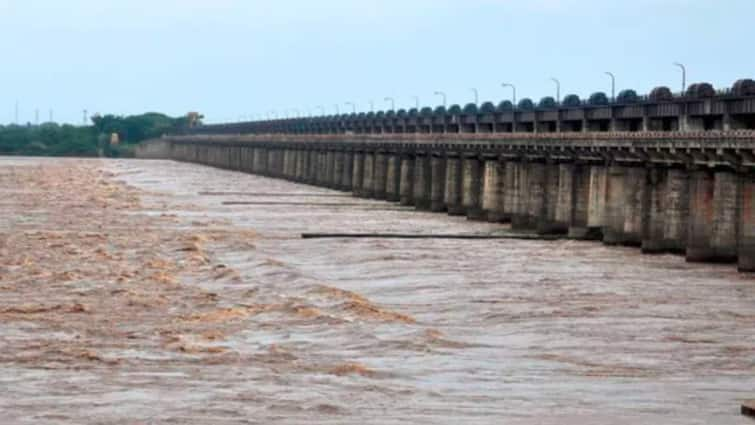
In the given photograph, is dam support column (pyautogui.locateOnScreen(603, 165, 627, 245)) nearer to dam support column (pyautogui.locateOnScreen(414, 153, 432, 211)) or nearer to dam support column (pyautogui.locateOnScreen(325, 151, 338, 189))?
dam support column (pyautogui.locateOnScreen(414, 153, 432, 211))

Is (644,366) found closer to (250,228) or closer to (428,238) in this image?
(428,238)

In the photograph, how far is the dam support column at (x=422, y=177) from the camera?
12581cm

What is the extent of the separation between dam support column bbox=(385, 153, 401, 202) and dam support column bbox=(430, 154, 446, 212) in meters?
11.8

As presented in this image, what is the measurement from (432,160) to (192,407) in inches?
3718

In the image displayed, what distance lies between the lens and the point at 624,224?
7956cm

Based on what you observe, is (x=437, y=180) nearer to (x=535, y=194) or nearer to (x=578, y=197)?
(x=535, y=194)

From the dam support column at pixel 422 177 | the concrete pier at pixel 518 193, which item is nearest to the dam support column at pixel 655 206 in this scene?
the concrete pier at pixel 518 193

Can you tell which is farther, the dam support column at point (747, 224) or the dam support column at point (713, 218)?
the dam support column at point (713, 218)

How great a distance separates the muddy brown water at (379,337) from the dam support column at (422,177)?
164 feet

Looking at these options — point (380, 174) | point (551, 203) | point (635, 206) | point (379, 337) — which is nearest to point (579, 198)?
point (551, 203)

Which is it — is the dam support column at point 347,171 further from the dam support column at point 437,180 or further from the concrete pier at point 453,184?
the concrete pier at point 453,184

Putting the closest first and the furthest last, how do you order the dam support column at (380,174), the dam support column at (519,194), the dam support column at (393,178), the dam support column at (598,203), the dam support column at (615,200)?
the dam support column at (615,200)
the dam support column at (598,203)
the dam support column at (519,194)
the dam support column at (393,178)
the dam support column at (380,174)

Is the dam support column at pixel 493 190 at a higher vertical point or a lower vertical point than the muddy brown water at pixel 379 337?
higher

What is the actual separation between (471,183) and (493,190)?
738 cm
